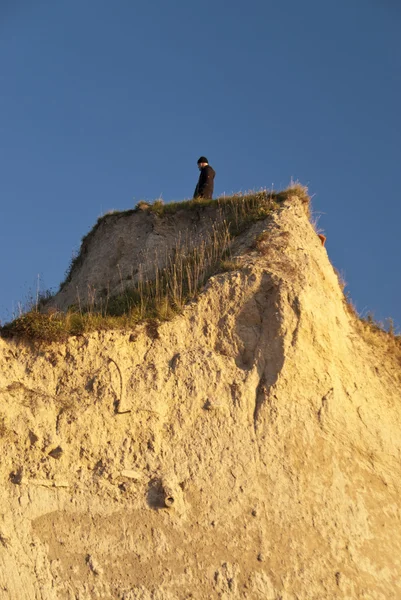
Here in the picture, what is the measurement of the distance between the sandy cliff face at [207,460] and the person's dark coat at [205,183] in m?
5.44

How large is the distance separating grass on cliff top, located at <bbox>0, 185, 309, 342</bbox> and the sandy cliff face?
245 millimetres

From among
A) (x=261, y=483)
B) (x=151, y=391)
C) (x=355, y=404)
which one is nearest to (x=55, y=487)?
(x=151, y=391)

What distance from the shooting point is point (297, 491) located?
13312mm

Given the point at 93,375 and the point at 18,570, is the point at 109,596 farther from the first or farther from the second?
the point at 93,375

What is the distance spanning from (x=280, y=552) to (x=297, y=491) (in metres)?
1.03

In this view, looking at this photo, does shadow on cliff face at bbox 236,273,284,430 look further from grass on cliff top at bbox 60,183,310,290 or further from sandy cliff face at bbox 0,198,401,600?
grass on cliff top at bbox 60,183,310,290

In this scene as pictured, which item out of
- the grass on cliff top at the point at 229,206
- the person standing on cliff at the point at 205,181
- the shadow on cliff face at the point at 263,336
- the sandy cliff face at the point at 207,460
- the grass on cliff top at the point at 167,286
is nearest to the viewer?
the sandy cliff face at the point at 207,460

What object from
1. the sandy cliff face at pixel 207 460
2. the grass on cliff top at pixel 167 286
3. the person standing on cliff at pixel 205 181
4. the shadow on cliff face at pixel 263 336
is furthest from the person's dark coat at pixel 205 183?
the shadow on cliff face at pixel 263 336

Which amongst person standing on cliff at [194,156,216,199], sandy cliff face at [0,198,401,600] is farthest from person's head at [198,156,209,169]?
sandy cliff face at [0,198,401,600]

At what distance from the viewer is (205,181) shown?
20.6 meters

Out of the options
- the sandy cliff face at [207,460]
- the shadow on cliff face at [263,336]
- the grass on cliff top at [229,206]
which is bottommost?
the sandy cliff face at [207,460]

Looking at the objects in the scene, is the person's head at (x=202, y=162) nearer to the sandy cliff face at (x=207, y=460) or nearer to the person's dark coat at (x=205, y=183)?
the person's dark coat at (x=205, y=183)

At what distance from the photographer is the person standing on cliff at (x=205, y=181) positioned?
67.1 feet

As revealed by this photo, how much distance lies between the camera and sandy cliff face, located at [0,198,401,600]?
12.1 meters
